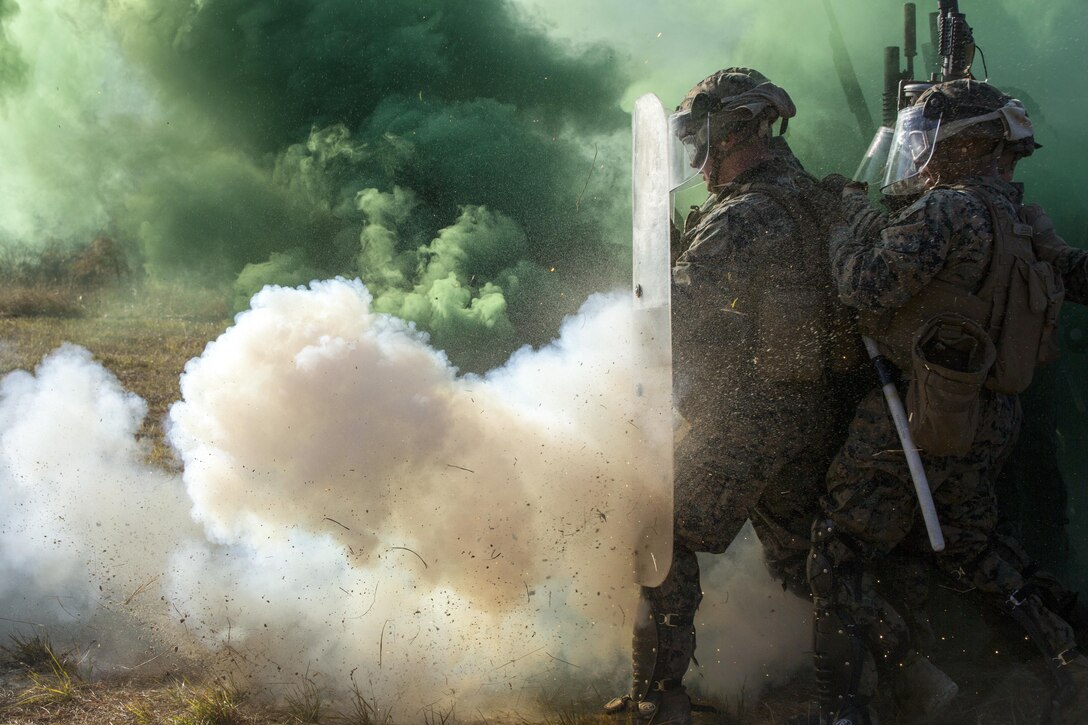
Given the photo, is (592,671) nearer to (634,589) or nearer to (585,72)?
(634,589)

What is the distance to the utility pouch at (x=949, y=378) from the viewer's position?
120 inches

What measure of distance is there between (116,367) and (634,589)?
22.1ft

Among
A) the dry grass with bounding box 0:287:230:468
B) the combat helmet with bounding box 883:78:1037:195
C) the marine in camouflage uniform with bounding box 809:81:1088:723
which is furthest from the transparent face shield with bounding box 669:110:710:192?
the dry grass with bounding box 0:287:230:468

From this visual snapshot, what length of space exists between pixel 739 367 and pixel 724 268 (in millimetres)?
379

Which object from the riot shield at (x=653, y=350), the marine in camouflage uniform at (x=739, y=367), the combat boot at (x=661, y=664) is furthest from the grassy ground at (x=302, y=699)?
the riot shield at (x=653, y=350)

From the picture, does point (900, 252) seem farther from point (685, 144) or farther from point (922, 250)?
point (685, 144)

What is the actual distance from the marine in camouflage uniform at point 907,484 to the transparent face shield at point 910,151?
0.04 meters

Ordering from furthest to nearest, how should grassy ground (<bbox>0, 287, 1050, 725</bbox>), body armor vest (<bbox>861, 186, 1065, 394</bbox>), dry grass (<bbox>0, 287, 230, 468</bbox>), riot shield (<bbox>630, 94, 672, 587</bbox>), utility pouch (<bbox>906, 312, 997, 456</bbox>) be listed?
dry grass (<bbox>0, 287, 230, 468</bbox>), grassy ground (<bbox>0, 287, 1050, 725</bbox>), riot shield (<bbox>630, 94, 672, 587</bbox>), body armor vest (<bbox>861, 186, 1065, 394</bbox>), utility pouch (<bbox>906, 312, 997, 456</bbox>)

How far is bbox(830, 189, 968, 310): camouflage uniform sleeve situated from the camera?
3.11 metres

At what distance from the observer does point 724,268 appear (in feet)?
11.3

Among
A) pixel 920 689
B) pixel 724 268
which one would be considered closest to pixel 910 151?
pixel 724 268

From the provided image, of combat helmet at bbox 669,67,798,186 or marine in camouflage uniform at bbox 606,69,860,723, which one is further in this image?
combat helmet at bbox 669,67,798,186

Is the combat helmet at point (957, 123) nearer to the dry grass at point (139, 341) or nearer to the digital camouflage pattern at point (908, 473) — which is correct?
the digital camouflage pattern at point (908, 473)

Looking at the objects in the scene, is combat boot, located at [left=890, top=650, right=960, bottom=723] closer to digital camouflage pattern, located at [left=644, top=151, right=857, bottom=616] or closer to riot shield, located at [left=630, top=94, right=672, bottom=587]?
digital camouflage pattern, located at [left=644, top=151, right=857, bottom=616]
